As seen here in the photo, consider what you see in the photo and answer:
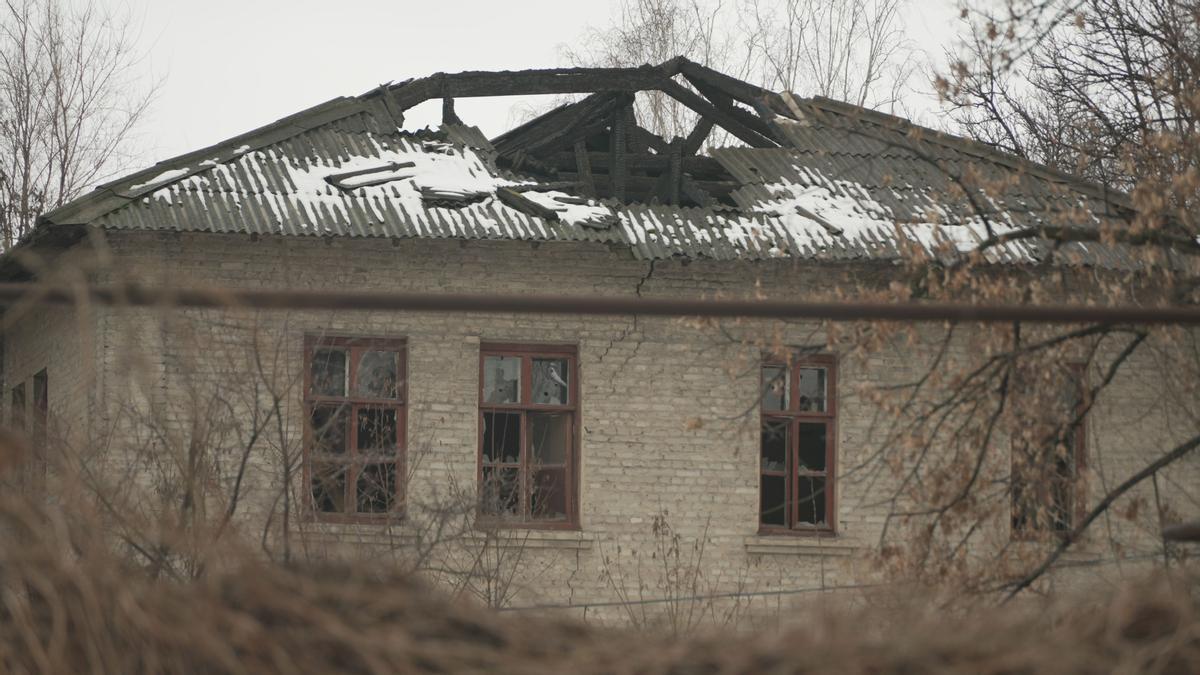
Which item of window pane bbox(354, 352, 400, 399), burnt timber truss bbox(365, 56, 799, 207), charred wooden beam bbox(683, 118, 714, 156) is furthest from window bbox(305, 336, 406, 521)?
charred wooden beam bbox(683, 118, 714, 156)

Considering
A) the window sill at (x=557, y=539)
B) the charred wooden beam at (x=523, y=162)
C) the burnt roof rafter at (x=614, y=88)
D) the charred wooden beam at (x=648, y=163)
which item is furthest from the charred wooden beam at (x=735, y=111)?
the window sill at (x=557, y=539)

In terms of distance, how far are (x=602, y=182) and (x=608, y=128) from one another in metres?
0.53

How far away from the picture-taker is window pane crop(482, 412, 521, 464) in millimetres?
13773

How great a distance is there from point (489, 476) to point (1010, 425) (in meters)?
5.94

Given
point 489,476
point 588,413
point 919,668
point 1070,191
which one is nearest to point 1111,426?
point 1070,191

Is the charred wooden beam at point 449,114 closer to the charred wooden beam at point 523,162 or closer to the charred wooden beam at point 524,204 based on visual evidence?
the charred wooden beam at point 523,162

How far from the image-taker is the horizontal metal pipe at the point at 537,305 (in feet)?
9.12

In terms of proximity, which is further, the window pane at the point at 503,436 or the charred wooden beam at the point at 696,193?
the charred wooden beam at the point at 696,193

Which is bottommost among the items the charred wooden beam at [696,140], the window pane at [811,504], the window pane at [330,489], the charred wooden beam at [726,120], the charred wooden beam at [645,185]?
the window pane at [811,504]

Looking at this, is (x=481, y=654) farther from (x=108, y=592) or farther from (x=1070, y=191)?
(x=1070, y=191)

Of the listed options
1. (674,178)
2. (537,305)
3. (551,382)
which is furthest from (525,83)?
(537,305)

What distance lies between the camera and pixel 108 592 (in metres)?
2.59

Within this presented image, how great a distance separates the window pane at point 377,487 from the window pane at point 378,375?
0.78 metres

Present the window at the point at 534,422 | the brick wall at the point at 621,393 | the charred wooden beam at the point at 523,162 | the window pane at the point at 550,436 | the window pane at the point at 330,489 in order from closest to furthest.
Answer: the window pane at the point at 330,489 → the brick wall at the point at 621,393 → the window at the point at 534,422 → the window pane at the point at 550,436 → the charred wooden beam at the point at 523,162
